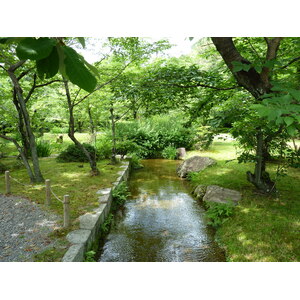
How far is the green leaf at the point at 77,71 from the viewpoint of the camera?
0.64 metres

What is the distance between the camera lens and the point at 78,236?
2908mm

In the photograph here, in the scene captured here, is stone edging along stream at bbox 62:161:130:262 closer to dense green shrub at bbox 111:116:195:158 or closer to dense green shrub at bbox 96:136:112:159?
dense green shrub at bbox 96:136:112:159

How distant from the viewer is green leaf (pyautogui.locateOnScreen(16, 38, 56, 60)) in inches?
24.7

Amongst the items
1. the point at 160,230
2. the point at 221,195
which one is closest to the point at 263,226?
the point at 221,195

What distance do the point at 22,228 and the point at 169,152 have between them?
7193mm

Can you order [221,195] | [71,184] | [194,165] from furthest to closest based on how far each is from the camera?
[194,165], [71,184], [221,195]

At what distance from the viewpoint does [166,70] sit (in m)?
4.02

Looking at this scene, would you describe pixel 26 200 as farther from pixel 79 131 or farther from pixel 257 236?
pixel 79 131

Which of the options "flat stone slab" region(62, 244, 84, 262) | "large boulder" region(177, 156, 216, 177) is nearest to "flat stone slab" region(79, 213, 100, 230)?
"flat stone slab" region(62, 244, 84, 262)

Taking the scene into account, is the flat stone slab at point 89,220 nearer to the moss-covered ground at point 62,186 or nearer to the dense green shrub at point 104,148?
the moss-covered ground at point 62,186

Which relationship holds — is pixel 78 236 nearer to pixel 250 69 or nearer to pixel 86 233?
pixel 86 233

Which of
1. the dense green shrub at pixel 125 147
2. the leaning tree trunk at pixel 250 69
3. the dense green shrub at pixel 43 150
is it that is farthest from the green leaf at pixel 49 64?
the dense green shrub at pixel 43 150
